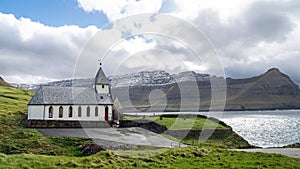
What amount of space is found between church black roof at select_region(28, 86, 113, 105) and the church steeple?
149cm

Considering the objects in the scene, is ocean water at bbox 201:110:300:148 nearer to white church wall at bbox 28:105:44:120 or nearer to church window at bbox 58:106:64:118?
church window at bbox 58:106:64:118

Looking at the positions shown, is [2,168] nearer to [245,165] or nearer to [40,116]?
[245,165]

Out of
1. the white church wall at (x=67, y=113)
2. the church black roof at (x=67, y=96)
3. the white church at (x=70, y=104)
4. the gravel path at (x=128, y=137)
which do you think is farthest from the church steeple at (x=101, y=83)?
the gravel path at (x=128, y=137)

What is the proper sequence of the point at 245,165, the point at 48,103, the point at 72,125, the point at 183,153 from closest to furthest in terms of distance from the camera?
the point at 245,165, the point at 183,153, the point at 72,125, the point at 48,103

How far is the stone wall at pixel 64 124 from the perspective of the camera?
146 ft

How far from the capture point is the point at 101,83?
57.2 m

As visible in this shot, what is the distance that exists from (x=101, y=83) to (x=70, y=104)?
8.69m

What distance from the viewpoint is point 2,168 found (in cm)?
1719

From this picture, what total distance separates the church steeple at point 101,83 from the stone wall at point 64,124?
32.1 feet

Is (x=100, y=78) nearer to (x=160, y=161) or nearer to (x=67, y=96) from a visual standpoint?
(x=67, y=96)

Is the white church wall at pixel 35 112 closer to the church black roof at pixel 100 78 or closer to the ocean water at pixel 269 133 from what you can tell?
the church black roof at pixel 100 78

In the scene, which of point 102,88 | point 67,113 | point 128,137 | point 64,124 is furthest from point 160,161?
point 102,88

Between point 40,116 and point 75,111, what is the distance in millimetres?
6006

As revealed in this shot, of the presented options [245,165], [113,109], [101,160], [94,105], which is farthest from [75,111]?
[245,165]
